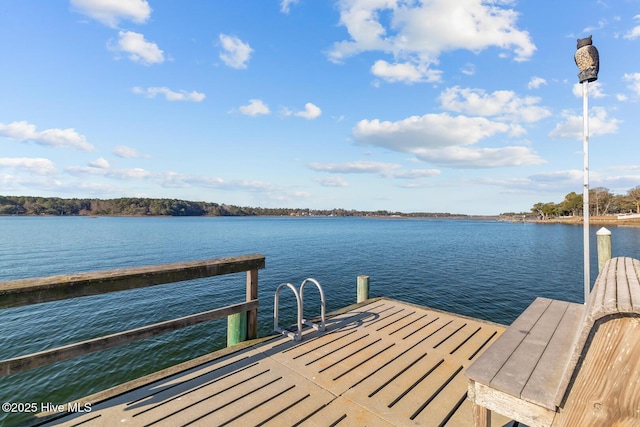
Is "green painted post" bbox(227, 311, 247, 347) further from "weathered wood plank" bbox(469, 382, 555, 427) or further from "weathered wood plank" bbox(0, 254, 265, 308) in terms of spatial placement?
"weathered wood plank" bbox(469, 382, 555, 427)

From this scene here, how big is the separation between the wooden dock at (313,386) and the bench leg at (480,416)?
29.5 inches

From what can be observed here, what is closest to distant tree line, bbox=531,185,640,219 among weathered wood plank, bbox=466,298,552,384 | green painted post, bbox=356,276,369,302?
green painted post, bbox=356,276,369,302

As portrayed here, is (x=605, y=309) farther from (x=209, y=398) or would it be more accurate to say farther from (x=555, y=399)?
(x=209, y=398)

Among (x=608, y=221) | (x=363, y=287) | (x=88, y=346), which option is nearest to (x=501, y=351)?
(x=88, y=346)

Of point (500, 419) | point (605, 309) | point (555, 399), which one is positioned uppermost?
point (605, 309)

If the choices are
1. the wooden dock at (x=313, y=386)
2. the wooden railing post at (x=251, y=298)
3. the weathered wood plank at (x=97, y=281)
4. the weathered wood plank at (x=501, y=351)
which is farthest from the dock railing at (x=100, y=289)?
the weathered wood plank at (x=501, y=351)

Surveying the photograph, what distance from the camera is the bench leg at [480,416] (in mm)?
2100

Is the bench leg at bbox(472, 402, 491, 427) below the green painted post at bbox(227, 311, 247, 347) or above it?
above

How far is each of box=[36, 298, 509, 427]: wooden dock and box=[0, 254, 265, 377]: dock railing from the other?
51 centimetres

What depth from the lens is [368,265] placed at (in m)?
21.0

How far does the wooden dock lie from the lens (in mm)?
2727

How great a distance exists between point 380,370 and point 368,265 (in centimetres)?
1771

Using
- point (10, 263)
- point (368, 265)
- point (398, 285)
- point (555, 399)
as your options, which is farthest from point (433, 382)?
point (10, 263)

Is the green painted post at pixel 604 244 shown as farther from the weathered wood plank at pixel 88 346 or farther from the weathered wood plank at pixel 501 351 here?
the weathered wood plank at pixel 88 346
